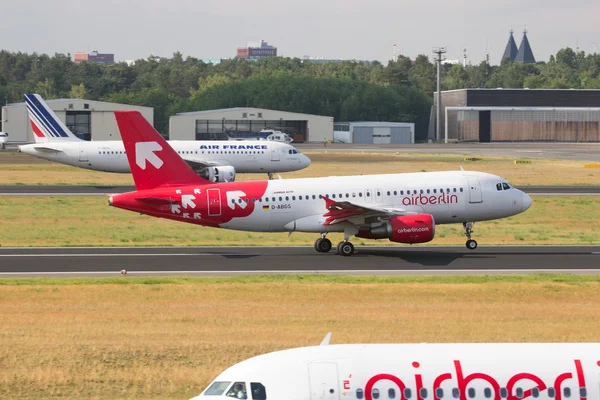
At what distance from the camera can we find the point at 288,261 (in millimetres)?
47281

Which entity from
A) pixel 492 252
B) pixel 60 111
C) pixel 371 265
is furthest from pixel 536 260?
pixel 60 111

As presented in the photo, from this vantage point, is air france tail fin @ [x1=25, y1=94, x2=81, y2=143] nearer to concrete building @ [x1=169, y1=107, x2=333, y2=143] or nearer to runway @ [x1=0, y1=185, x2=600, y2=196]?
runway @ [x1=0, y1=185, x2=600, y2=196]

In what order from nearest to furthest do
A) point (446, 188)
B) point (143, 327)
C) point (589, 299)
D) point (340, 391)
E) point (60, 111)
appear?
point (340, 391) → point (143, 327) → point (589, 299) → point (446, 188) → point (60, 111)

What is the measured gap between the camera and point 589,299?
121 ft

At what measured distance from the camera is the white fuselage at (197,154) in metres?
90.7

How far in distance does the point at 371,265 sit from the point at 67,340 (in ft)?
62.5

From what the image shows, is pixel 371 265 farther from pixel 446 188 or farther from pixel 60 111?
pixel 60 111

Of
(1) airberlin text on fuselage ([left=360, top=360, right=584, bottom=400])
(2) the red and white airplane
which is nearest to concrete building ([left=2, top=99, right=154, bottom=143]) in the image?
(2) the red and white airplane

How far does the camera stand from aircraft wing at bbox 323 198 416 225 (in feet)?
159

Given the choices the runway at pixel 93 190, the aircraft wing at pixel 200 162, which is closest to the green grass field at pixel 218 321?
the runway at pixel 93 190

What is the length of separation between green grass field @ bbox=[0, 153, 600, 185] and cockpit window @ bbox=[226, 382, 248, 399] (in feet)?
259

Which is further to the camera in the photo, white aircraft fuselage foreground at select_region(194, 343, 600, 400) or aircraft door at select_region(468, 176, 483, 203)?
aircraft door at select_region(468, 176, 483, 203)

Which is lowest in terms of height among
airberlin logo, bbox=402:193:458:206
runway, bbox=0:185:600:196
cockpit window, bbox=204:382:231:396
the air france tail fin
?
runway, bbox=0:185:600:196

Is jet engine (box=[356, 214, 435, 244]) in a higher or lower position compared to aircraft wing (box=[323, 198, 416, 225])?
lower
